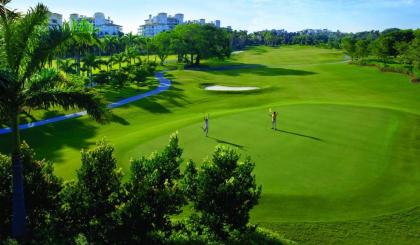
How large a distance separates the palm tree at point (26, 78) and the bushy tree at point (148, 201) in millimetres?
3030

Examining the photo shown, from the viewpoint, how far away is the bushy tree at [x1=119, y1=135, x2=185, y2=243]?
15195 millimetres

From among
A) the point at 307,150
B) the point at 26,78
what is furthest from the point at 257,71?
the point at 26,78

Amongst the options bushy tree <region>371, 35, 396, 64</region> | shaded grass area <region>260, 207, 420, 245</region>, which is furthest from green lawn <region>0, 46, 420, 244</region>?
bushy tree <region>371, 35, 396, 64</region>

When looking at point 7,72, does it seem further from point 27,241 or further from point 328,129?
point 328,129

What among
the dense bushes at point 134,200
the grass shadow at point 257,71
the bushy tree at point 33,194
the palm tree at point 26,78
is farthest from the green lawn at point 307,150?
the grass shadow at point 257,71

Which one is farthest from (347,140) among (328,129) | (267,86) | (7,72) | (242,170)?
(267,86)

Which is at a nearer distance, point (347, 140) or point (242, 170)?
point (242, 170)

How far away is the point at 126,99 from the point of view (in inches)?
2172

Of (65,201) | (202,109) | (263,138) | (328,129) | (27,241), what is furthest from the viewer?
(202,109)

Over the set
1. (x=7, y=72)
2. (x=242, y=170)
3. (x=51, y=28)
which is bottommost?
(x=242, y=170)

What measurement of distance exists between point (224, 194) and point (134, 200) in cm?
356

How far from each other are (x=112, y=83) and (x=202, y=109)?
19.3m

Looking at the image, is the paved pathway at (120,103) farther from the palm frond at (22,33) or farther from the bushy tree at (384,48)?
the bushy tree at (384,48)

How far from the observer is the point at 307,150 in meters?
27.1
